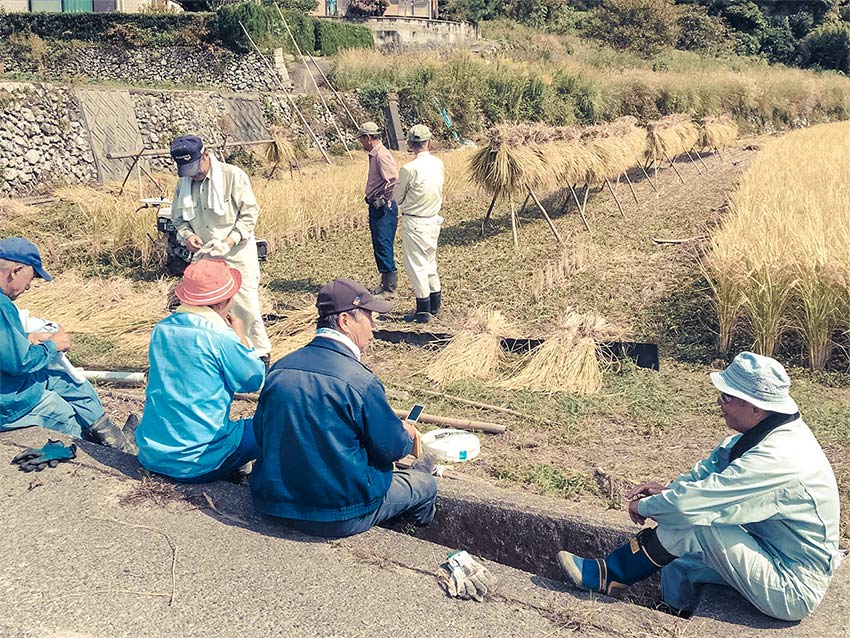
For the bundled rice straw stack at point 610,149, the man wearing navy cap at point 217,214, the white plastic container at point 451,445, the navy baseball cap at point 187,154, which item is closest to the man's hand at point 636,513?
the white plastic container at point 451,445

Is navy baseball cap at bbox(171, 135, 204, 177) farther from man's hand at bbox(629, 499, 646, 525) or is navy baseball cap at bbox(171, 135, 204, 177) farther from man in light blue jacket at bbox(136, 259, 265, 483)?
man's hand at bbox(629, 499, 646, 525)

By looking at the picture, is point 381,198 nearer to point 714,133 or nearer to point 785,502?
point 785,502

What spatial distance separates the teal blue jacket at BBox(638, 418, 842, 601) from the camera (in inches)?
107

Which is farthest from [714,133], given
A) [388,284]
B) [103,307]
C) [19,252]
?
[19,252]

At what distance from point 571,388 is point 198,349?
10.5ft

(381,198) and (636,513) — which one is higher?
(381,198)

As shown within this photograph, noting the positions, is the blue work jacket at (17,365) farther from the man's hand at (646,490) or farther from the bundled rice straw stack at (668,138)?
the bundled rice straw stack at (668,138)

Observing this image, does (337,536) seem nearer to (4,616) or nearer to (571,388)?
(4,616)

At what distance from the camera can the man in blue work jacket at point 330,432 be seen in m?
3.11

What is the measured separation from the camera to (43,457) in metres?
4.00

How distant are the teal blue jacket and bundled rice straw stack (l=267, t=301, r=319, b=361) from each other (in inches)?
181

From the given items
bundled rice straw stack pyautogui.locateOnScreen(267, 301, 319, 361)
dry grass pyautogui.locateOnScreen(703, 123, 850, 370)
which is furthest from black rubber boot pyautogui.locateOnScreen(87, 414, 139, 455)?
dry grass pyautogui.locateOnScreen(703, 123, 850, 370)

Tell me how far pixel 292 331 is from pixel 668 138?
12137 mm

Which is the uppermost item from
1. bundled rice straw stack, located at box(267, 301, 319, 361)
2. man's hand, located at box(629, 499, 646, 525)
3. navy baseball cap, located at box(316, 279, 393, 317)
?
navy baseball cap, located at box(316, 279, 393, 317)
